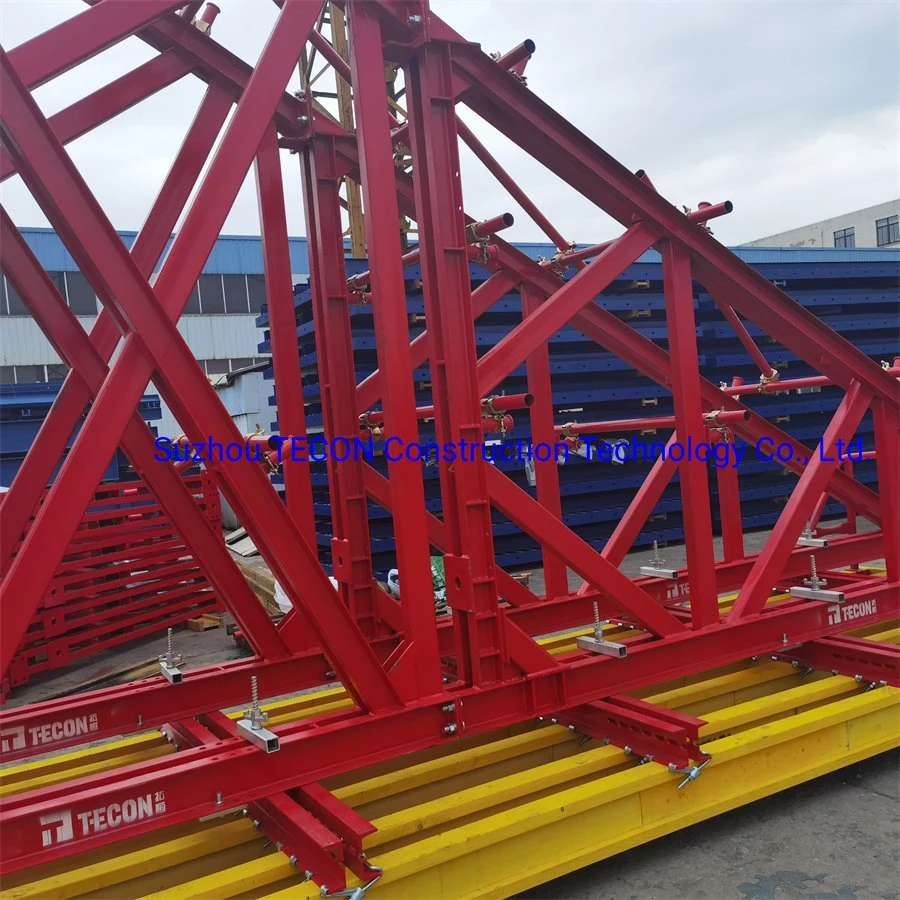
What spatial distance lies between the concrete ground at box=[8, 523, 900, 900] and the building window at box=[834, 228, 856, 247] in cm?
3938

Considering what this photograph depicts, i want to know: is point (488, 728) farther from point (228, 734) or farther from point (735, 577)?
point (735, 577)

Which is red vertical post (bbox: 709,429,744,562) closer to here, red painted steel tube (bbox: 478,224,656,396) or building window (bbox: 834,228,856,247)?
red painted steel tube (bbox: 478,224,656,396)

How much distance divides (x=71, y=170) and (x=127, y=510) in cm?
512

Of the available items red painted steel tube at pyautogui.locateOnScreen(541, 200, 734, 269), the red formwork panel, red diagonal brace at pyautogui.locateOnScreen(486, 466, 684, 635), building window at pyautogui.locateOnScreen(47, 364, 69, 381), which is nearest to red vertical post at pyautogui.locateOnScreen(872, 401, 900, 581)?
red painted steel tube at pyautogui.locateOnScreen(541, 200, 734, 269)

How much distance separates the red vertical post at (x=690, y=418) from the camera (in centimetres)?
374

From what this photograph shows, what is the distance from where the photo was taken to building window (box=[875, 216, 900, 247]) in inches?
1396

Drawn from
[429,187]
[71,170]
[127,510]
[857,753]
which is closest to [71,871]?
[71,170]

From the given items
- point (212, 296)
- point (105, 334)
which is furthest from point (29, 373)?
point (105, 334)

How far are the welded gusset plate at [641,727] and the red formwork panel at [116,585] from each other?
12.6 ft

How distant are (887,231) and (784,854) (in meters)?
→ 39.1

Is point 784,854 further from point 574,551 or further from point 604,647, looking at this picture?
point 574,551

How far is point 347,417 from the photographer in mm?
3816

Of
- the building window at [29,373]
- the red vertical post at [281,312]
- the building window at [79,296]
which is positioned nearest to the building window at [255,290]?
the building window at [79,296]

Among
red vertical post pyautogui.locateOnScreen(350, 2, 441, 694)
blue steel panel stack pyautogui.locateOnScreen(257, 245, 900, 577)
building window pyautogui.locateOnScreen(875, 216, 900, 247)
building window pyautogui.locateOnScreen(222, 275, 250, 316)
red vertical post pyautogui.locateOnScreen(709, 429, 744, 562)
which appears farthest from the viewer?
building window pyautogui.locateOnScreen(875, 216, 900, 247)
